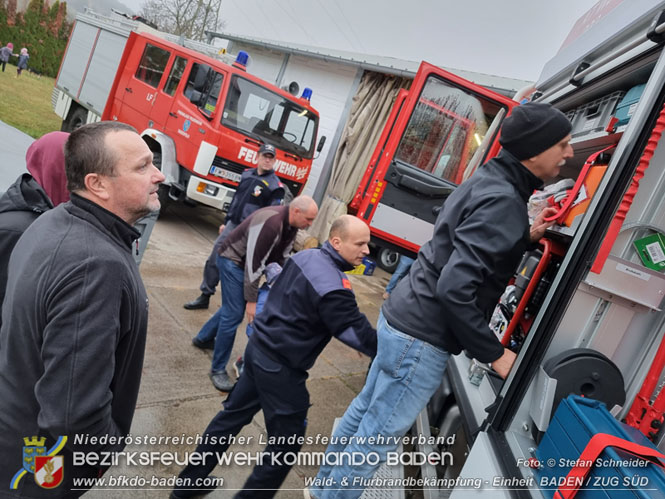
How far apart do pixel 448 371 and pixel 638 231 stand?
58.7 inches

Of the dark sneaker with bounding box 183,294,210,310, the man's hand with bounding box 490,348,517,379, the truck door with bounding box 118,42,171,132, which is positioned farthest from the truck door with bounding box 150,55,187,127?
the man's hand with bounding box 490,348,517,379

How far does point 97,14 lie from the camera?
1034cm

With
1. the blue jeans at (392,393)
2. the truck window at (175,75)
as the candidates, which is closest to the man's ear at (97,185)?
the blue jeans at (392,393)

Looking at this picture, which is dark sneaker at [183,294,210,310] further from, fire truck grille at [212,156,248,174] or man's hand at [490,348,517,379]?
man's hand at [490,348,517,379]

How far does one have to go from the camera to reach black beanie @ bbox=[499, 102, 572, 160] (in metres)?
1.79

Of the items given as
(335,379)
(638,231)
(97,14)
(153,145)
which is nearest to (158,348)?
(335,379)

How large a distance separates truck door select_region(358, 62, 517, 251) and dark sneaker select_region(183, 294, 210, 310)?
1.88m

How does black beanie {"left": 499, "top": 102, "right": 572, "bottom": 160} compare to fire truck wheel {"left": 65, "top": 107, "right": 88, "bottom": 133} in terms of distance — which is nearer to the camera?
black beanie {"left": 499, "top": 102, "right": 572, "bottom": 160}

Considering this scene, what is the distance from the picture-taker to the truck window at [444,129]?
14.9 ft

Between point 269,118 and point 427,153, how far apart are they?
352cm

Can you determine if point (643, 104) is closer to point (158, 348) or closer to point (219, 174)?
point (158, 348)

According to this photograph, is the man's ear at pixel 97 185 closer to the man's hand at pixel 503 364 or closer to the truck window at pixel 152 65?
the man's hand at pixel 503 364

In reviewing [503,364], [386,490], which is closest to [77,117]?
[386,490]

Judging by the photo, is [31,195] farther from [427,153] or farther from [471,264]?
[427,153]
